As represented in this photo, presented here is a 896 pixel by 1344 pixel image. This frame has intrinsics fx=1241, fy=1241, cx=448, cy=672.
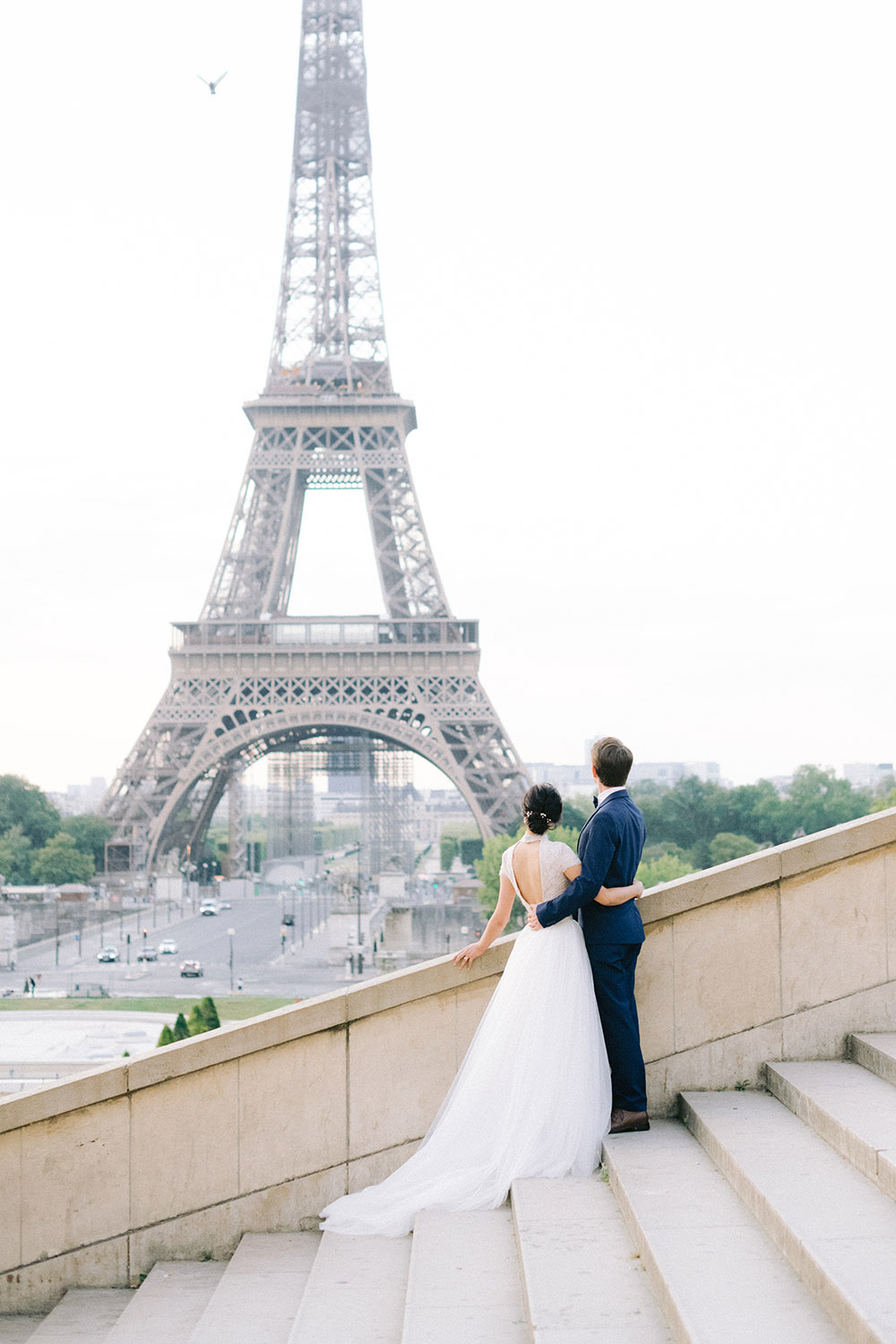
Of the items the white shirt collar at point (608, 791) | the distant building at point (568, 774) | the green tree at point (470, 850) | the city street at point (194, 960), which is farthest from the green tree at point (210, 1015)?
the distant building at point (568, 774)

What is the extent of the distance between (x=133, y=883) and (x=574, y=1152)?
147 ft

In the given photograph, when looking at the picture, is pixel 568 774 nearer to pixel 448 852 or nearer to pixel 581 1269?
pixel 448 852

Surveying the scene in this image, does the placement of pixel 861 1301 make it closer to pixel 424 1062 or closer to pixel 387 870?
pixel 424 1062

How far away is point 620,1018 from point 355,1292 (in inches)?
57.8

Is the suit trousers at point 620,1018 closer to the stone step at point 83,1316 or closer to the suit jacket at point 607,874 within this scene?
the suit jacket at point 607,874

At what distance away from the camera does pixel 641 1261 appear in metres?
3.95

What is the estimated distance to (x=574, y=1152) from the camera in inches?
189

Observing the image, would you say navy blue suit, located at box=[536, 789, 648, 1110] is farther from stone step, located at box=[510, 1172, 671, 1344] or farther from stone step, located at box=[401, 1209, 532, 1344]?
stone step, located at box=[401, 1209, 532, 1344]

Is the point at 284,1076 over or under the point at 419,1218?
over

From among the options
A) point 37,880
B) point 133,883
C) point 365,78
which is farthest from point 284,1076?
point 37,880

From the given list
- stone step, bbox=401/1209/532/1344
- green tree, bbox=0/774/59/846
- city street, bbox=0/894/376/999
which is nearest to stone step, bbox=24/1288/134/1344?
stone step, bbox=401/1209/532/1344

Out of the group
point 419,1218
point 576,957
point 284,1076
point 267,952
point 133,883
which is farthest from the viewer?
point 133,883

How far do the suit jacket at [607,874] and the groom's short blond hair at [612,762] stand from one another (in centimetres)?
10

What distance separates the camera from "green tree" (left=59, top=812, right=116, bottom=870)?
191ft
